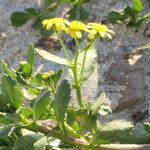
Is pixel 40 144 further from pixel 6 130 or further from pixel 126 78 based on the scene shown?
pixel 126 78

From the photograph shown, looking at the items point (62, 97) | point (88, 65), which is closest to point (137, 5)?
point (88, 65)

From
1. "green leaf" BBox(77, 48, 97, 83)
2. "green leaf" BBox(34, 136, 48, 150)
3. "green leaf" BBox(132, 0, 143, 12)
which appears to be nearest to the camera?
"green leaf" BBox(34, 136, 48, 150)

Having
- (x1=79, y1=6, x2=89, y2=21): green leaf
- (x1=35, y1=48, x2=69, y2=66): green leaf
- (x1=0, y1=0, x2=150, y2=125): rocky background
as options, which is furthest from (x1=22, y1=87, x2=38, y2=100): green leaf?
(x1=79, y1=6, x2=89, y2=21): green leaf

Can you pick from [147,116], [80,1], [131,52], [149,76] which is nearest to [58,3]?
[80,1]

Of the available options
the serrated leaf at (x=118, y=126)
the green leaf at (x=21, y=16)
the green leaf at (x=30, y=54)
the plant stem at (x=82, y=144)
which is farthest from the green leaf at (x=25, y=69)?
the green leaf at (x=21, y=16)

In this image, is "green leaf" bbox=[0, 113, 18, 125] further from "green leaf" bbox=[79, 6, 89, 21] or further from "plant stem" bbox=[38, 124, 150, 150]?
"green leaf" bbox=[79, 6, 89, 21]

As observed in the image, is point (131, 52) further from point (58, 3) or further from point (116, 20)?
point (58, 3)

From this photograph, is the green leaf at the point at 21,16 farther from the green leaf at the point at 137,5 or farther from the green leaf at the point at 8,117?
the green leaf at the point at 8,117
